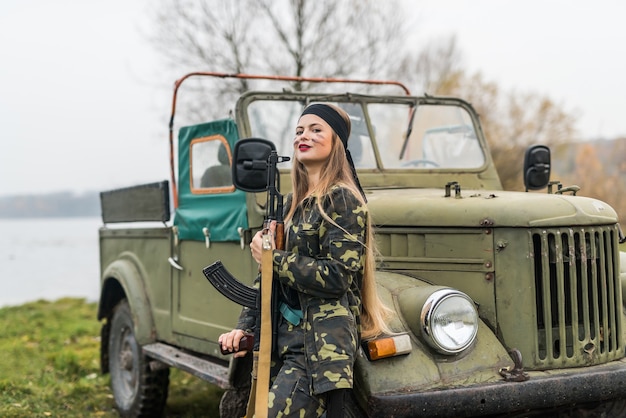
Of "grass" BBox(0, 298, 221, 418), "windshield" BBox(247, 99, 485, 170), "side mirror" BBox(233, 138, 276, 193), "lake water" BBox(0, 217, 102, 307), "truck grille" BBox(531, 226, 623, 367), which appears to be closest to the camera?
"truck grille" BBox(531, 226, 623, 367)

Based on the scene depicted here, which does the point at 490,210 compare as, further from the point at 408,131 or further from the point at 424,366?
the point at 408,131

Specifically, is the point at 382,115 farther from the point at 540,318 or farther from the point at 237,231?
the point at 540,318

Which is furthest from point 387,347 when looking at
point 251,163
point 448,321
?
point 251,163

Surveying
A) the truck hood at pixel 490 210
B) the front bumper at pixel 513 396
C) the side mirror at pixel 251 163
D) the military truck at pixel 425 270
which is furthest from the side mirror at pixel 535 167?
the side mirror at pixel 251 163

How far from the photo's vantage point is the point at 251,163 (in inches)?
153

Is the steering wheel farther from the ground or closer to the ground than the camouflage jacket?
farther from the ground

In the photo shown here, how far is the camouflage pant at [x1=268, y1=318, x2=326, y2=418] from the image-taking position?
9.73ft

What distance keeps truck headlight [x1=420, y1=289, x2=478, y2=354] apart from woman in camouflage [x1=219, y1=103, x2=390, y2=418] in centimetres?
23

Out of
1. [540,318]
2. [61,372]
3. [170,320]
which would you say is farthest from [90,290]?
[540,318]

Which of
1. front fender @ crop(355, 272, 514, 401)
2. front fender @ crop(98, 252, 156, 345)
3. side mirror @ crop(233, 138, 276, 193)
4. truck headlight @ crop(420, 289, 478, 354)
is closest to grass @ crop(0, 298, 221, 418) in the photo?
front fender @ crop(98, 252, 156, 345)

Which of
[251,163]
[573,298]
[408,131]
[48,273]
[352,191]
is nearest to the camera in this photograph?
[352,191]

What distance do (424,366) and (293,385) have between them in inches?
25.9

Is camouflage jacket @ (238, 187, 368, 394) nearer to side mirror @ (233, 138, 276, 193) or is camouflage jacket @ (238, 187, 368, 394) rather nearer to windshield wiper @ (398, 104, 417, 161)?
side mirror @ (233, 138, 276, 193)

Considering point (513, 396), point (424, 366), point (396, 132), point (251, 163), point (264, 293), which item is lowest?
point (513, 396)
